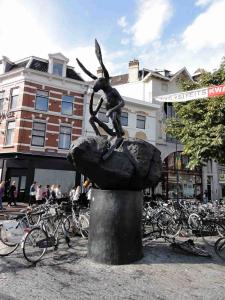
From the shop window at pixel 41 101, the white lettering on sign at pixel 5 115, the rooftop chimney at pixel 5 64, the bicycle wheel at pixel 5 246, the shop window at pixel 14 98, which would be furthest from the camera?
the rooftop chimney at pixel 5 64

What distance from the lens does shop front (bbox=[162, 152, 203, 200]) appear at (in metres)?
30.4

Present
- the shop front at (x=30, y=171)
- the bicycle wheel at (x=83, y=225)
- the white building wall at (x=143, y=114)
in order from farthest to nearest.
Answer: the white building wall at (x=143, y=114)
the shop front at (x=30, y=171)
the bicycle wheel at (x=83, y=225)

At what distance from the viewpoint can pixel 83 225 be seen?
915 cm

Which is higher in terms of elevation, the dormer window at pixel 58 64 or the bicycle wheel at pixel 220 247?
the dormer window at pixel 58 64

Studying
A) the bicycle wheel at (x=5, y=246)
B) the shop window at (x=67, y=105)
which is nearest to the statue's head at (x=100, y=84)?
the bicycle wheel at (x=5, y=246)

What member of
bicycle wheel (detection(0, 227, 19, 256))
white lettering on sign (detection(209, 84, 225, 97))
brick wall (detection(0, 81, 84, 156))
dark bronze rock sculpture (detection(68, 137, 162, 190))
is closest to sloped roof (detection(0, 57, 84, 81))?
brick wall (detection(0, 81, 84, 156))

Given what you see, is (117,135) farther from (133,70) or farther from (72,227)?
(133,70)

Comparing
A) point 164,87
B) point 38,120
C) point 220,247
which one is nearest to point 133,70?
point 164,87

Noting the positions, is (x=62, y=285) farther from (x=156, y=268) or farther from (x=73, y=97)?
(x=73, y=97)

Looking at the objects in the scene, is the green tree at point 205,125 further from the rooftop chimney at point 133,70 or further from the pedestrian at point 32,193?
the rooftop chimney at point 133,70

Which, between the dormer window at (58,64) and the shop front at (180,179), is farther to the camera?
the shop front at (180,179)

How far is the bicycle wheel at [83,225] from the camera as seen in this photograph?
9.05 metres

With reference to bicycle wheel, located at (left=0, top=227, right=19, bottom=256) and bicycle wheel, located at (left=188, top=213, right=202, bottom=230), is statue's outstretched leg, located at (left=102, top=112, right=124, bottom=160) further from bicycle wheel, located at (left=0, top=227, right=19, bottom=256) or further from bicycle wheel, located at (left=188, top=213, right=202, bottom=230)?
bicycle wheel, located at (left=188, top=213, right=202, bottom=230)

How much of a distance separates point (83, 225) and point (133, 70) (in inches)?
1065
